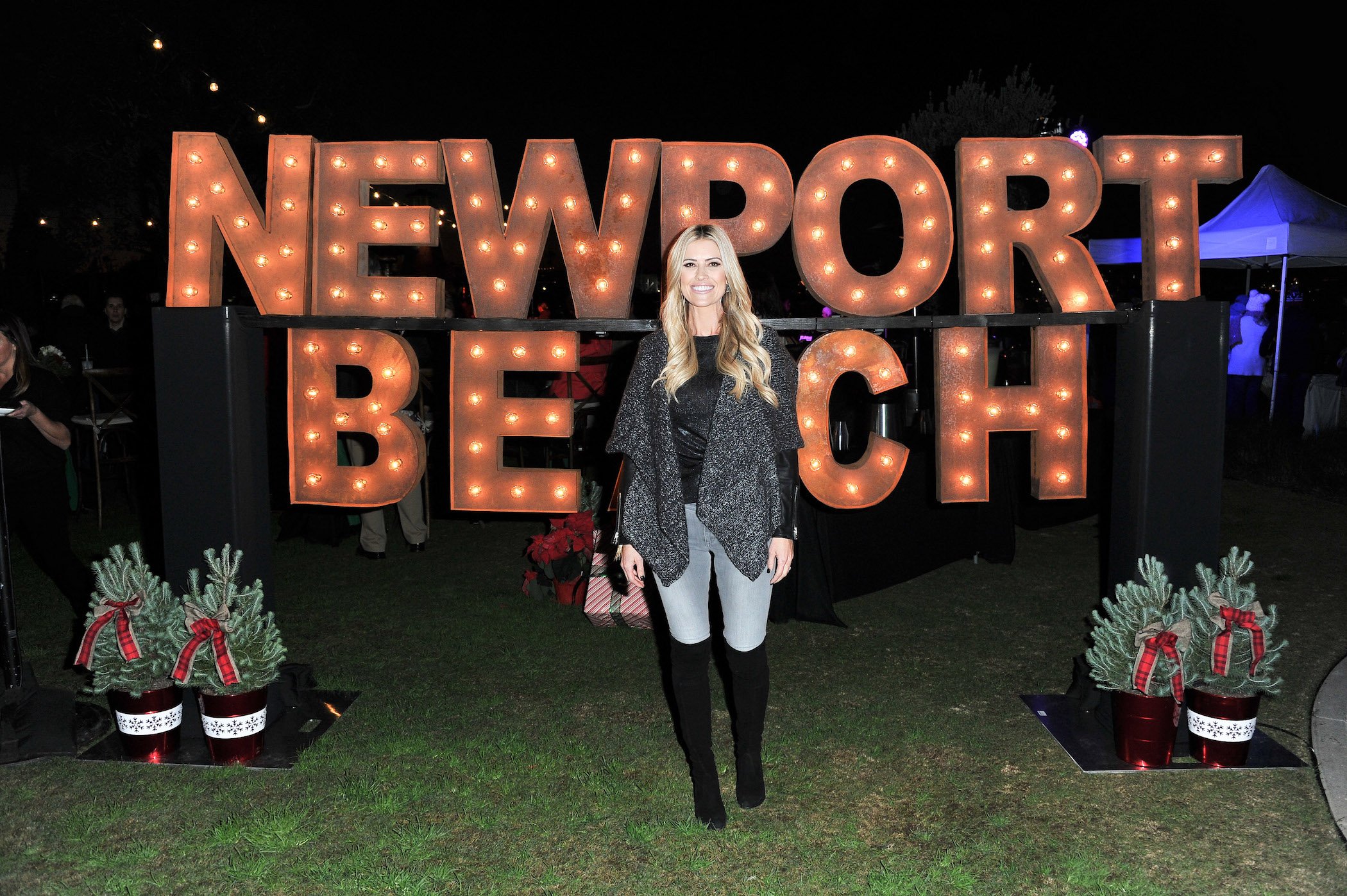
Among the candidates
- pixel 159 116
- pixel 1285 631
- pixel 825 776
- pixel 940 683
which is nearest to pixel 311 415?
pixel 825 776

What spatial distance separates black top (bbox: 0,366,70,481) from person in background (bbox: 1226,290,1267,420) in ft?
46.4

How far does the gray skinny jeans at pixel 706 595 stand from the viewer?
3.33m

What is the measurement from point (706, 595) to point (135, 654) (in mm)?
2426

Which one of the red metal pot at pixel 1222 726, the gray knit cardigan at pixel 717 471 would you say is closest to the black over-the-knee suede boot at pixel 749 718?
the gray knit cardigan at pixel 717 471

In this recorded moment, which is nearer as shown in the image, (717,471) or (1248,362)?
(717,471)

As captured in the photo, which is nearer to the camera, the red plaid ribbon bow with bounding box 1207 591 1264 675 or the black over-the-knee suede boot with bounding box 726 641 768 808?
the black over-the-knee suede boot with bounding box 726 641 768 808

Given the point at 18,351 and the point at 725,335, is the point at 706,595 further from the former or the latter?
the point at 18,351

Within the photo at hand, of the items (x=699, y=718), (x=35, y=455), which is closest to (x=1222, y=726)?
(x=699, y=718)

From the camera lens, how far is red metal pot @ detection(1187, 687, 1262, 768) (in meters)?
3.83

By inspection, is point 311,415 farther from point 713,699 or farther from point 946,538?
point 946,538

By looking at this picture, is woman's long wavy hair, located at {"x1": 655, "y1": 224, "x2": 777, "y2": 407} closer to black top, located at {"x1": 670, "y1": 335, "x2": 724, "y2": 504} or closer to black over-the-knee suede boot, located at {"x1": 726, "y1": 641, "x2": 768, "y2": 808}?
black top, located at {"x1": 670, "y1": 335, "x2": 724, "y2": 504}

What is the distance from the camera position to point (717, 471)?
323 cm

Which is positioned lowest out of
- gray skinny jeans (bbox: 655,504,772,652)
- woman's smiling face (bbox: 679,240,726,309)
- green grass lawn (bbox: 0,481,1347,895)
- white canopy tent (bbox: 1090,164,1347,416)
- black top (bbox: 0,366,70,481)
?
green grass lawn (bbox: 0,481,1347,895)

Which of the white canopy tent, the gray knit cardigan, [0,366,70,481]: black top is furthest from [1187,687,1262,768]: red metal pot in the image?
the white canopy tent
